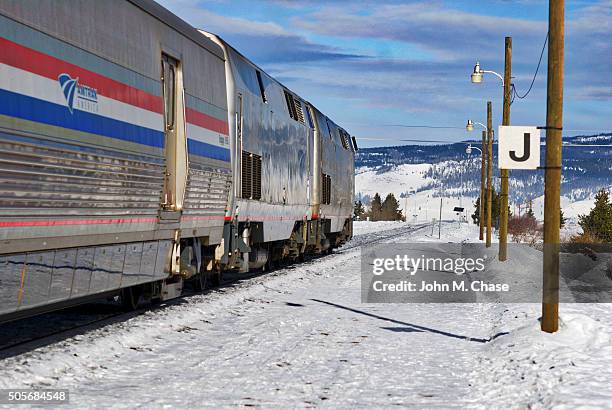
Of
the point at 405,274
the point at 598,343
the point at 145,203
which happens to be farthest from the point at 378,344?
the point at 405,274

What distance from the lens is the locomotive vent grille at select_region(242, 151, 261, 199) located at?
16844mm

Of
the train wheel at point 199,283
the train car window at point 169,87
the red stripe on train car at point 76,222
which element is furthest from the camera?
the train wheel at point 199,283

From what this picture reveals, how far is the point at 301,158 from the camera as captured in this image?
77.2ft

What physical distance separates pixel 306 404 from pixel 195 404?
962 mm

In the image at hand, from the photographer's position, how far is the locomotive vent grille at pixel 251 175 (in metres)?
16.8

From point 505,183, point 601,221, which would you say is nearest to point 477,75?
point 505,183

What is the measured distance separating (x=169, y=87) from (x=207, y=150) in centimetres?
166

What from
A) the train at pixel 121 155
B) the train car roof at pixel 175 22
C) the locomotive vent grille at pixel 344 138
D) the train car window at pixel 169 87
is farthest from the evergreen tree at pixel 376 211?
the train car window at pixel 169 87

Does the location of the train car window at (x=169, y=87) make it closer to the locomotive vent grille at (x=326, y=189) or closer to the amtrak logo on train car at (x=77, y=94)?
the amtrak logo on train car at (x=77, y=94)

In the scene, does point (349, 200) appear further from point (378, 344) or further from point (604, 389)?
point (604, 389)

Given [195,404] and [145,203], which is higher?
[145,203]

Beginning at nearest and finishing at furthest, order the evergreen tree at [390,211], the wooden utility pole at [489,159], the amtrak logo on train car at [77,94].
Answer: the amtrak logo on train car at [77,94] → the wooden utility pole at [489,159] → the evergreen tree at [390,211]

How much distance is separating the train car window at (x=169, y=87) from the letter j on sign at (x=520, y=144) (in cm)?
463

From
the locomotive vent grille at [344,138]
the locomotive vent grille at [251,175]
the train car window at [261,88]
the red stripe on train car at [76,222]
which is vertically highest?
the locomotive vent grille at [344,138]
